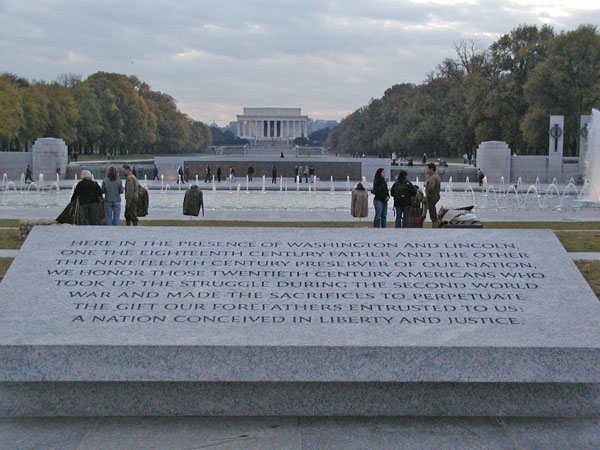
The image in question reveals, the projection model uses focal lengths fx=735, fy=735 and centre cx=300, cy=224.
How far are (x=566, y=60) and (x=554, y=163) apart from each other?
8.50m

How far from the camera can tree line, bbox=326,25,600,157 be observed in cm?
5375

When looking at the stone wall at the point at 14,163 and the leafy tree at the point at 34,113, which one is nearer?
the stone wall at the point at 14,163

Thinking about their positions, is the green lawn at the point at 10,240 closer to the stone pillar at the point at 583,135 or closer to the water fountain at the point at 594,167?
the water fountain at the point at 594,167

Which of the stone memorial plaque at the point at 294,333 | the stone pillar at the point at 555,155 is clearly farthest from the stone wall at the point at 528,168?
the stone memorial plaque at the point at 294,333

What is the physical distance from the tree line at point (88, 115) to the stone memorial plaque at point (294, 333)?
175 ft

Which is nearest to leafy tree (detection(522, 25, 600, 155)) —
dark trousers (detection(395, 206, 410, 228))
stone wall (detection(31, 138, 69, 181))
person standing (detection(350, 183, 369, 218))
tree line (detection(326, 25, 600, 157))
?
tree line (detection(326, 25, 600, 157))

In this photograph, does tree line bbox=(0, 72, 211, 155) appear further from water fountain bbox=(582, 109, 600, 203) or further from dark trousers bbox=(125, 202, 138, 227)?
dark trousers bbox=(125, 202, 138, 227)

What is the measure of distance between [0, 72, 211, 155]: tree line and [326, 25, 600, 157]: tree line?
31643mm

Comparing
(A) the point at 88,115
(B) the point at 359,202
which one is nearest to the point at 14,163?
(A) the point at 88,115

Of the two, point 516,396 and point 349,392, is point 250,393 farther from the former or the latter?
point 516,396

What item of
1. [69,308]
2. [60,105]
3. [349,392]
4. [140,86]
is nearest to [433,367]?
[349,392]

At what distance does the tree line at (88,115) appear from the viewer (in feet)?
202

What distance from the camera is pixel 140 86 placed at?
107 m

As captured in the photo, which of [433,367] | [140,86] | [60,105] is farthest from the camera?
[140,86]
